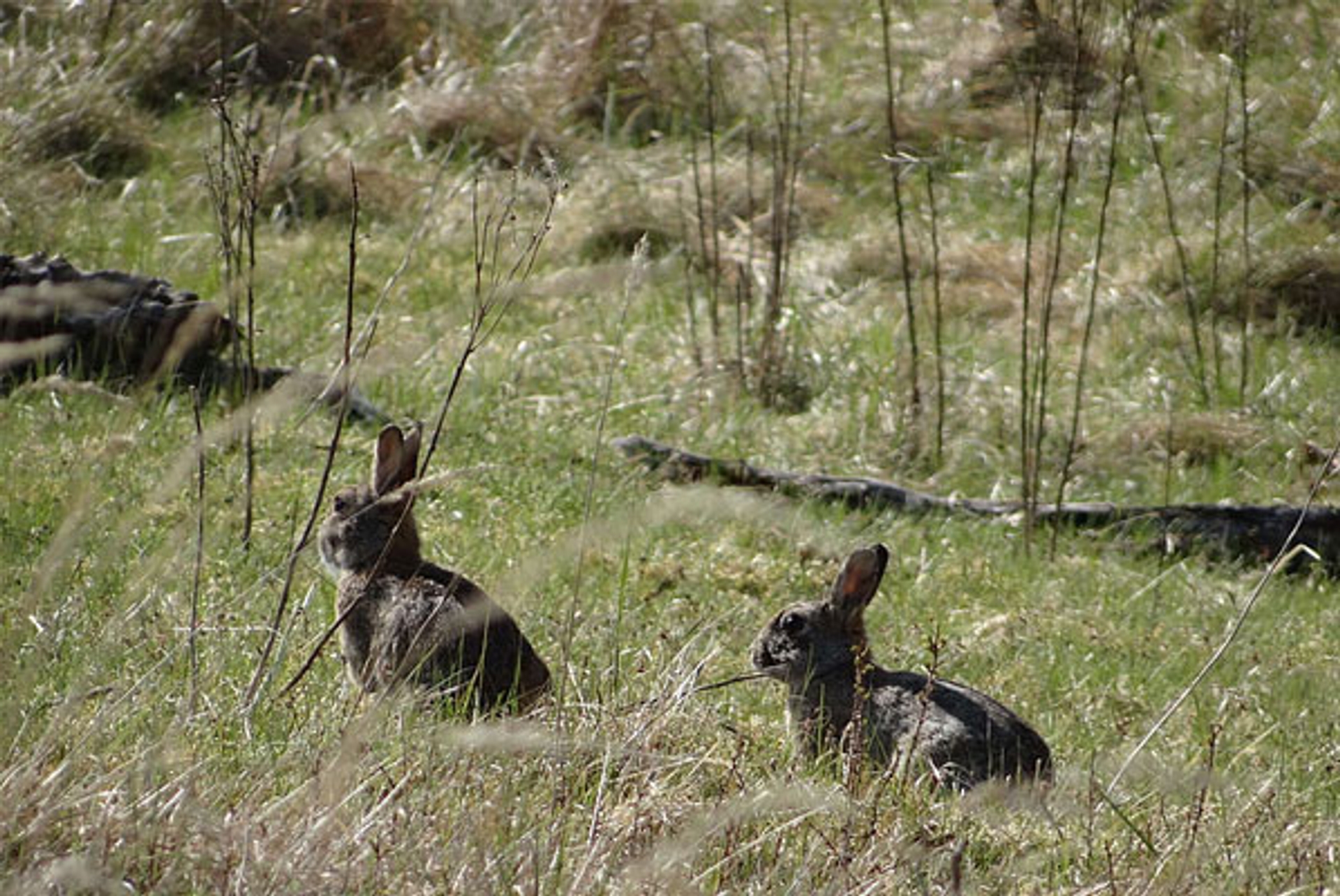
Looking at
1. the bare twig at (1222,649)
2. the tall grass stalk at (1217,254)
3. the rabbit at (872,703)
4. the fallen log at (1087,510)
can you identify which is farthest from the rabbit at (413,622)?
the tall grass stalk at (1217,254)

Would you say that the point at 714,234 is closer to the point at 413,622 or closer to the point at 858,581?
the point at 858,581

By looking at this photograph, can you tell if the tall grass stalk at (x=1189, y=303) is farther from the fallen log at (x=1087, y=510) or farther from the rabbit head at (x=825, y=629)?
the rabbit head at (x=825, y=629)

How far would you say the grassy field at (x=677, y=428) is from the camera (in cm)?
426

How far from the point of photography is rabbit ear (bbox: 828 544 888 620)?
6367 millimetres

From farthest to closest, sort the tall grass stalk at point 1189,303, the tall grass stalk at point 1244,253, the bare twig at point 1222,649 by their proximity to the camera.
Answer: the tall grass stalk at point 1189,303 → the tall grass stalk at point 1244,253 → the bare twig at point 1222,649

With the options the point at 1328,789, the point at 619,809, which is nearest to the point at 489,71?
the point at 1328,789

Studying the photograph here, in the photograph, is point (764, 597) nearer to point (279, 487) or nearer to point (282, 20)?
point (279, 487)

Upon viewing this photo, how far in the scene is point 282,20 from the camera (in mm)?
13430

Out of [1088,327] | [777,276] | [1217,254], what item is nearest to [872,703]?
[1088,327]

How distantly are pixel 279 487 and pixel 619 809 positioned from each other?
383cm

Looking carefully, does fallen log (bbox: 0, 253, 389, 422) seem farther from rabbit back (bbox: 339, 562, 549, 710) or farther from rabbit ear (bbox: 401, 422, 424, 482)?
rabbit back (bbox: 339, 562, 549, 710)

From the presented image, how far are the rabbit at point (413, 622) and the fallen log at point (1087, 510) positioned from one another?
9.04 ft

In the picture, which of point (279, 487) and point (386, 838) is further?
point (279, 487)

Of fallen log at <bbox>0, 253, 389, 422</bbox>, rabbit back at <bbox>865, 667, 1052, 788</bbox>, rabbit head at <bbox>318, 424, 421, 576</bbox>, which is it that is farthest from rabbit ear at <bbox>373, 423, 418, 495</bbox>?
fallen log at <bbox>0, 253, 389, 422</bbox>
